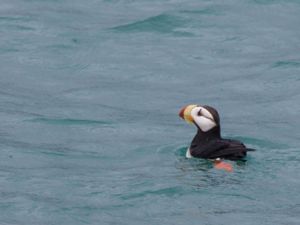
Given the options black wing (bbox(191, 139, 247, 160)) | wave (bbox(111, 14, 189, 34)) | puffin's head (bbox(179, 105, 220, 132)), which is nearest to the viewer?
black wing (bbox(191, 139, 247, 160))

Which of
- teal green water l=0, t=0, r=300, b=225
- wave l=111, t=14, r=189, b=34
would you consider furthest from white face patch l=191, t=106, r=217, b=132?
wave l=111, t=14, r=189, b=34

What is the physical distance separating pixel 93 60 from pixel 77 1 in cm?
338

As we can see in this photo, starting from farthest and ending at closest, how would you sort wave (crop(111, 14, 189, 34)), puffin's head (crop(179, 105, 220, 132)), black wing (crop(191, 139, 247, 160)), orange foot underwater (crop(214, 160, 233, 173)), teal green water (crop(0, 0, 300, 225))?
wave (crop(111, 14, 189, 34))
puffin's head (crop(179, 105, 220, 132))
black wing (crop(191, 139, 247, 160))
orange foot underwater (crop(214, 160, 233, 173))
teal green water (crop(0, 0, 300, 225))

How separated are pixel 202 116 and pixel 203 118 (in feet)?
0.12

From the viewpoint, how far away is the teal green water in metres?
11.6

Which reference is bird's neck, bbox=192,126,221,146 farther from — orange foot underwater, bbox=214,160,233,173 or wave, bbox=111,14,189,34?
wave, bbox=111,14,189,34

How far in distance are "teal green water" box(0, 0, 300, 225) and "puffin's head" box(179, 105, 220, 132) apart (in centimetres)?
40

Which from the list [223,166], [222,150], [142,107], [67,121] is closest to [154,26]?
[142,107]

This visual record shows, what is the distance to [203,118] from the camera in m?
13.1

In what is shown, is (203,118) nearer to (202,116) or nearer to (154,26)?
(202,116)

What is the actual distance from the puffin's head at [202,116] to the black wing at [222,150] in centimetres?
22

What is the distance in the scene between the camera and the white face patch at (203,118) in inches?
510

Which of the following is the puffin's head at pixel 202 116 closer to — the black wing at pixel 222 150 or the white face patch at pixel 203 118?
the white face patch at pixel 203 118

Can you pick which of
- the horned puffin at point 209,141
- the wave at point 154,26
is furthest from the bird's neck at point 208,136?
the wave at point 154,26
